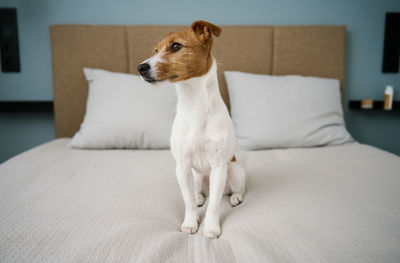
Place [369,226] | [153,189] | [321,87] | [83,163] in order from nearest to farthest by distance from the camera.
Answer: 1. [369,226]
2. [153,189]
3. [83,163]
4. [321,87]

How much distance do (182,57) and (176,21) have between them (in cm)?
144

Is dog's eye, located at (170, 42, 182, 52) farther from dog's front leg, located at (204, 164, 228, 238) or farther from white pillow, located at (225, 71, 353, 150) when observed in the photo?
white pillow, located at (225, 71, 353, 150)

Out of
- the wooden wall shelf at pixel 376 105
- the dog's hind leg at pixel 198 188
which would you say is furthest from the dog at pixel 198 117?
the wooden wall shelf at pixel 376 105

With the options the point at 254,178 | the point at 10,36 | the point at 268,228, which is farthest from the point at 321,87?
the point at 10,36

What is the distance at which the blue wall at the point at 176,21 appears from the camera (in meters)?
1.95

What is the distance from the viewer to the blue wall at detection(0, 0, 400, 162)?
195cm

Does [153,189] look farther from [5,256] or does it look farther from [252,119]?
[252,119]

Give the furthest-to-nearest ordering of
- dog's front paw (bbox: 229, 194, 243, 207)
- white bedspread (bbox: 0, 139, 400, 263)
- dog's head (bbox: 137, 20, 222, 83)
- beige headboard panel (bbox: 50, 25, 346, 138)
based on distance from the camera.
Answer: beige headboard panel (bbox: 50, 25, 346, 138) → dog's front paw (bbox: 229, 194, 243, 207) → dog's head (bbox: 137, 20, 222, 83) → white bedspread (bbox: 0, 139, 400, 263)

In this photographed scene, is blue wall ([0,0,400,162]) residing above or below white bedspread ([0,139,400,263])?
above

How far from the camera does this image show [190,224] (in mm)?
785

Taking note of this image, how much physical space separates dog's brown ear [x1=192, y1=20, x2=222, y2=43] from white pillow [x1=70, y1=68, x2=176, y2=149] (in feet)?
2.79

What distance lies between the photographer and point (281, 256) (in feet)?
1.97

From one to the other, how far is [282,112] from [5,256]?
1518 millimetres

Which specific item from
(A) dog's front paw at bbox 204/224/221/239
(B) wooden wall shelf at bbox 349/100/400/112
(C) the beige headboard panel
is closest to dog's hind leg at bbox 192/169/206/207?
(A) dog's front paw at bbox 204/224/221/239
